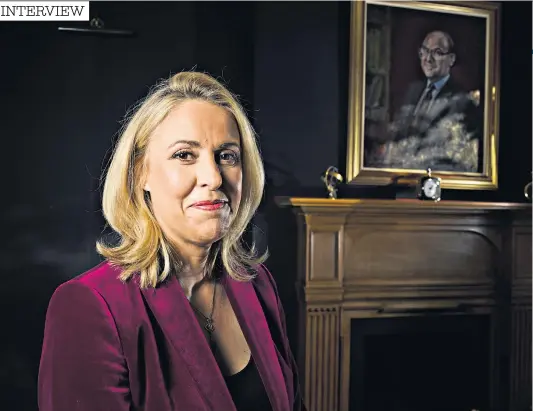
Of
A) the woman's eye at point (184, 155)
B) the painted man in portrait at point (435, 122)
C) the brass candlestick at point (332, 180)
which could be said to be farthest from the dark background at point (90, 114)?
the woman's eye at point (184, 155)

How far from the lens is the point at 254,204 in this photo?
1.41 m

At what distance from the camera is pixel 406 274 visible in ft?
8.13

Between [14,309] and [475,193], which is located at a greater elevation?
[475,193]

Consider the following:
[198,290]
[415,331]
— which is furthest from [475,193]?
[198,290]

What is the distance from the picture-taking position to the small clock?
7.91ft

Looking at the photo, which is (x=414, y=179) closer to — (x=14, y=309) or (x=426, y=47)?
(x=426, y=47)

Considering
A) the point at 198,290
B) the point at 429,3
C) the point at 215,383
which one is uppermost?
the point at 429,3

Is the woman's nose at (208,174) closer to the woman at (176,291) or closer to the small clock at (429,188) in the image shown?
the woman at (176,291)

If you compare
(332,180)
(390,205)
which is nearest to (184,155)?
(332,180)

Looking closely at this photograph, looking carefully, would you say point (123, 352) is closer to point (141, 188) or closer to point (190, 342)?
point (190, 342)

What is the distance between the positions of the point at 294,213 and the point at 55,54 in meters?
1.10

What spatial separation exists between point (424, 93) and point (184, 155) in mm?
1610

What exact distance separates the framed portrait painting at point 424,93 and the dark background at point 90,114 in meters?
0.26

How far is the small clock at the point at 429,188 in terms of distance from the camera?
2.41 metres
